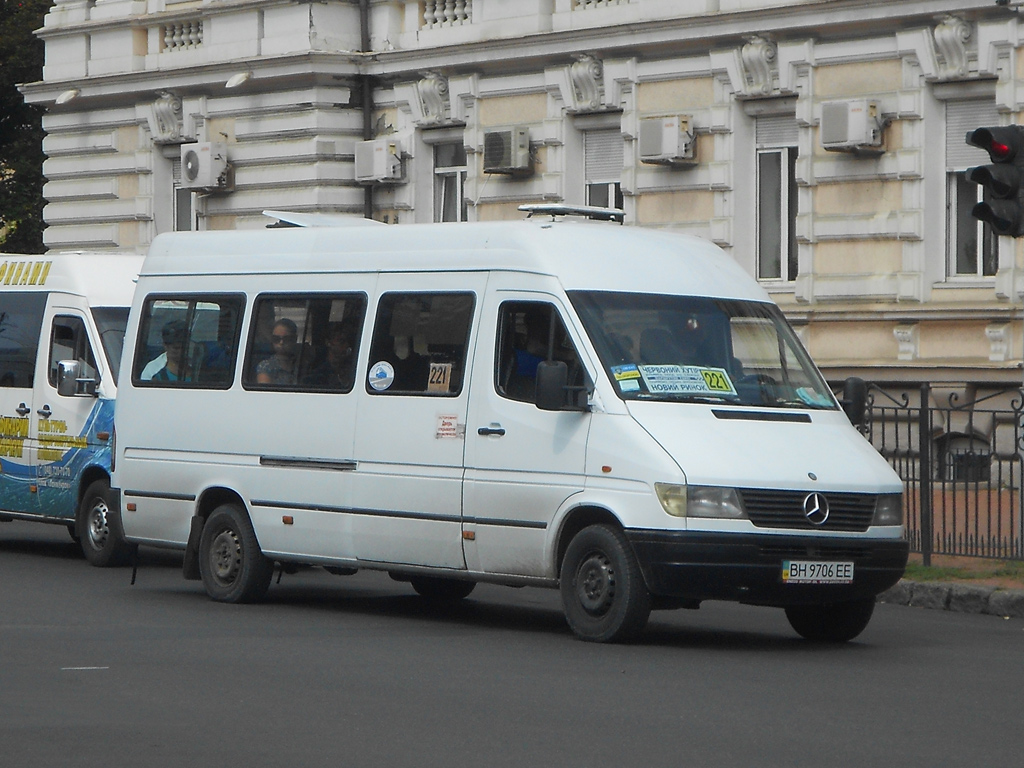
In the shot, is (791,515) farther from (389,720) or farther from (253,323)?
(253,323)

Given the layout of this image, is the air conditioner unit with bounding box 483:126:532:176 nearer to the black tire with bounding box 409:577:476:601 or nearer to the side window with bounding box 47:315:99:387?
the side window with bounding box 47:315:99:387

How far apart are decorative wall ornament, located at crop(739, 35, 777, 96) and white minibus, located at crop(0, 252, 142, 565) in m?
8.20

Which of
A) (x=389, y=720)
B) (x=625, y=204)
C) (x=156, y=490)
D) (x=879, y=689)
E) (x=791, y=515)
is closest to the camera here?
(x=389, y=720)

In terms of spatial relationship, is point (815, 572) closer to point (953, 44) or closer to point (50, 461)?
point (50, 461)

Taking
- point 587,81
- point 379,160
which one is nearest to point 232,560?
point 587,81

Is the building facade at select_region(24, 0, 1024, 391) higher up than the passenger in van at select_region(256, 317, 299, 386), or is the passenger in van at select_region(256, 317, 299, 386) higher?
the building facade at select_region(24, 0, 1024, 391)

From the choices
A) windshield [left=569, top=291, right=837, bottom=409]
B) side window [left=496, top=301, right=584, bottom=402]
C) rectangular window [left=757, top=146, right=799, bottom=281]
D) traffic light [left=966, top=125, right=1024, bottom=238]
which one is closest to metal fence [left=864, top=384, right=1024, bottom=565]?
traffic light [left=966, top=125, right=1024, bottom=238]

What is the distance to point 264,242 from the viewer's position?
1330 cm

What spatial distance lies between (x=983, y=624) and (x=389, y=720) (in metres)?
5.71

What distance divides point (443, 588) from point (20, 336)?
563cm

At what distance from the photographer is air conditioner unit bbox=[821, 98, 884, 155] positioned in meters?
21.0

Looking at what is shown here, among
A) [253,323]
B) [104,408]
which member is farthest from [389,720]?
[104,408]

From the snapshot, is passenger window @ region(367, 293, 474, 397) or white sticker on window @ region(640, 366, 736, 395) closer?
white sticker on window @ region(640, 366, 736, 395)

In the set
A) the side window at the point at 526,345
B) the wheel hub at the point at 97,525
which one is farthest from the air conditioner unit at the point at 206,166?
the side window at the point at 526,345
